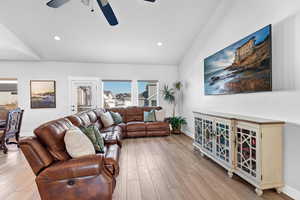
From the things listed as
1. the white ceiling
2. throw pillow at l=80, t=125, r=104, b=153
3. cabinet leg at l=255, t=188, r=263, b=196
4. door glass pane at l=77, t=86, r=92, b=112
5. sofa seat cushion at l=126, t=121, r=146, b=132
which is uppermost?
the white ceiling

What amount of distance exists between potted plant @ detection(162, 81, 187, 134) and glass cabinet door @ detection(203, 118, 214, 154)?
212 centimetres

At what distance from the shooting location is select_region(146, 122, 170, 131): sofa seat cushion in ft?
15.8

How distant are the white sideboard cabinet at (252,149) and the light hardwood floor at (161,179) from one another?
7.1 inches

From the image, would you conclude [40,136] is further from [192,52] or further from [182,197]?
[192,52]

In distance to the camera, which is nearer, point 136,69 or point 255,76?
point 255,76

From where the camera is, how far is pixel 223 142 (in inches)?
100

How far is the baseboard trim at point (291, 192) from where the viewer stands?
71.8 inches

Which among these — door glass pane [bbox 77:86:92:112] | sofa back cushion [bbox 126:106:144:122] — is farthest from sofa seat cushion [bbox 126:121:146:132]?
door glass pane [bbox 77:86:92:112]

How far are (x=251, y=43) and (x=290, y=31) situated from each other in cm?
51

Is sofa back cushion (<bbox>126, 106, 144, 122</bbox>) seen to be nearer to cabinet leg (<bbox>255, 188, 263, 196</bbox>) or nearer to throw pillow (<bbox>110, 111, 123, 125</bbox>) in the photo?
throw pillow (<bbox>110, 111, 123, 125</bbox>)

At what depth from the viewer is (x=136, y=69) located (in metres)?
5.95

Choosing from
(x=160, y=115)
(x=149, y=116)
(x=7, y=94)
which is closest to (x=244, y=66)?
(x=160, y=115)

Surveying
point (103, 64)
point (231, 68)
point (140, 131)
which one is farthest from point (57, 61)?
point (231, 68)

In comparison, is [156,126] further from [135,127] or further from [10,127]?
[10,127]
